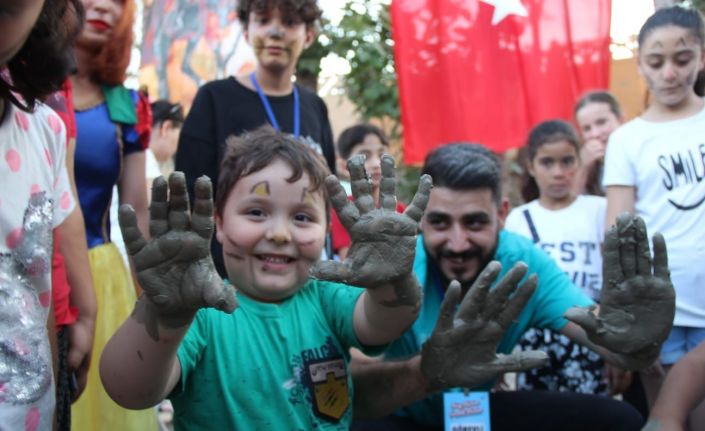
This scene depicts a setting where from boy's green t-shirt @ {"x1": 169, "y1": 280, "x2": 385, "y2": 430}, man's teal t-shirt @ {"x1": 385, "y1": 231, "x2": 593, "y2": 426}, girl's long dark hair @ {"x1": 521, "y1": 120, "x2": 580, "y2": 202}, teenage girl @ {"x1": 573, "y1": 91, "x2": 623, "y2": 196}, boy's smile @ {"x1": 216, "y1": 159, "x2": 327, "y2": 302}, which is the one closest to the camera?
boy's green t-shirt @ {"x1": 169, "y1": 280, "x2": 385, "y2": 430}

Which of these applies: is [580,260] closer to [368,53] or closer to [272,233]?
[272,233]

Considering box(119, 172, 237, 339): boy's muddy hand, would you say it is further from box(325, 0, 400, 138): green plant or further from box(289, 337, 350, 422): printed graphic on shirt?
box(325, 0, 400, 138): green plant

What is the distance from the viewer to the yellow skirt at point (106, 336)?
8.11 feet

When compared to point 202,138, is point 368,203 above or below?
below

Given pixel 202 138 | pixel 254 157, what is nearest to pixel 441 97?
pixel 202 138

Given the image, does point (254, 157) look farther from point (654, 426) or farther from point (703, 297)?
point (703, 297)

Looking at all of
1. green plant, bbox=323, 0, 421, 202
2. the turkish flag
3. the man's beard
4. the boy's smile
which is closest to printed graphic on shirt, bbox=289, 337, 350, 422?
the boy's smile

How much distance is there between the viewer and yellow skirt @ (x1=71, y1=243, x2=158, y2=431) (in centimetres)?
247

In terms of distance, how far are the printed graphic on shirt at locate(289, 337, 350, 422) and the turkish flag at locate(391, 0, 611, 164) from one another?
3128 mm

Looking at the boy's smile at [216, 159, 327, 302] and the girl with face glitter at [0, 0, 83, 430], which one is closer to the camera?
the girl with face glitter at [0, 0, 83, 430]

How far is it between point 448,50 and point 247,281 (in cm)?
334

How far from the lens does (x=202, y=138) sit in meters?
3.01

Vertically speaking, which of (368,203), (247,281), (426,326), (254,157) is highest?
(254,157)

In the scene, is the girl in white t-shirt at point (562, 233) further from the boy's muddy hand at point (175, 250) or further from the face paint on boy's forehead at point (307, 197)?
the boy's muddy hand at point (175, 250)
